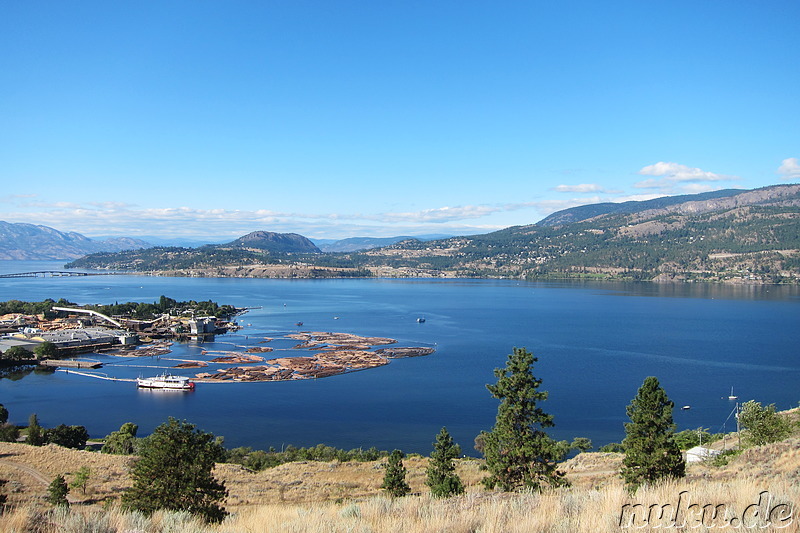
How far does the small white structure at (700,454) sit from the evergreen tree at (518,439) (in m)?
7.39

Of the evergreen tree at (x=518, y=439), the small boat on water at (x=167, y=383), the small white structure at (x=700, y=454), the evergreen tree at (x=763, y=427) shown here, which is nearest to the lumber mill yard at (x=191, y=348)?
the small boat on water at (x=167, y=383)

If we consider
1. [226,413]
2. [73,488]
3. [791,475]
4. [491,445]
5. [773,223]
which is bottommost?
[226,413]

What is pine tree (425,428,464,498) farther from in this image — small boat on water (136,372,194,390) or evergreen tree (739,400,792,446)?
small boat on water (136,372,194,390)

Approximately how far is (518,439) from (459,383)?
26.9 m

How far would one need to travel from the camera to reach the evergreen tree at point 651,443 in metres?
13.0

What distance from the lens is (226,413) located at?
112ft

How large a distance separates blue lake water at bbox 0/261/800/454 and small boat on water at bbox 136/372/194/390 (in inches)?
30.9

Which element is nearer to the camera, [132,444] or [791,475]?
[791,475]

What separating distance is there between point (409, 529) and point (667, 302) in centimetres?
10579

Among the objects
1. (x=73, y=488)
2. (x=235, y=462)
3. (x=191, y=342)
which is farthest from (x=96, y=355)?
(x=73, y=488)

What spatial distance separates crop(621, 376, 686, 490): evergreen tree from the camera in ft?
42.7

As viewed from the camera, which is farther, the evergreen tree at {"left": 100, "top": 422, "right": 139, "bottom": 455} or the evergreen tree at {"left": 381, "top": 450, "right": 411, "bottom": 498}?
the evergreen tree at {"left": 100, "top": 422, "right": 139, "bottom": 455}

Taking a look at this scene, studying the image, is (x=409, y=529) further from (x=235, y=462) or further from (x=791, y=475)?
(x=235, y=462)

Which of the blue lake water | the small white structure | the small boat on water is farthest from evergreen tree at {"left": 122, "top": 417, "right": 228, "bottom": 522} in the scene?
the small boat on water
